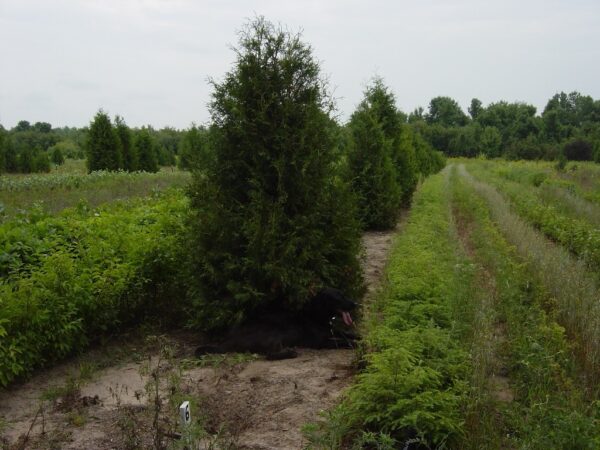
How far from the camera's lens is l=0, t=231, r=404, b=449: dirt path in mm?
3770

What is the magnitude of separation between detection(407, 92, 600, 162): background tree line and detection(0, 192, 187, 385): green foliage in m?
63.1

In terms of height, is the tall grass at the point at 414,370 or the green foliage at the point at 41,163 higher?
the green foliage at the point at 41,163

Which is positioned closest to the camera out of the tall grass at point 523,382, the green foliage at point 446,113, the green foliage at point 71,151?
the tall grass at point 523,382

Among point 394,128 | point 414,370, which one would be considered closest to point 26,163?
point 394,128

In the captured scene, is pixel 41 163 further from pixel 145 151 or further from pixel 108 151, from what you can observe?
pixel 108 151

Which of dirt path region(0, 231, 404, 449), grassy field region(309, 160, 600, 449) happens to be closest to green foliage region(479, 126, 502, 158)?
grassy field region(309, 160, 600, 449)

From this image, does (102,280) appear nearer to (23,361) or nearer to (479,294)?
(23,361)

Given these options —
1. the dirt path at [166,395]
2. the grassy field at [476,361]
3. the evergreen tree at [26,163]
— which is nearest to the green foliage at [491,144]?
the evergreen tree at [26,163]

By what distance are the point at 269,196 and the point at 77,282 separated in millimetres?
2157

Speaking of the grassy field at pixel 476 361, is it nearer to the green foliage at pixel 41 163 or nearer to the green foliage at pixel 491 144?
the green foliage at pixel 41 163

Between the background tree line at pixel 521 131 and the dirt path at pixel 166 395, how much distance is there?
64.0 meters

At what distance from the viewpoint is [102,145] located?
32.7m

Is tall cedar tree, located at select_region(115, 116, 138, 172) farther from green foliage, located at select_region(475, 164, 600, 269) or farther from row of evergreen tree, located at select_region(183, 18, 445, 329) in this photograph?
row of evergreen tree, located at select_region(183, 18, 445, 329)

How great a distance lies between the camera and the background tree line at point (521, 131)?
78.2 metres
